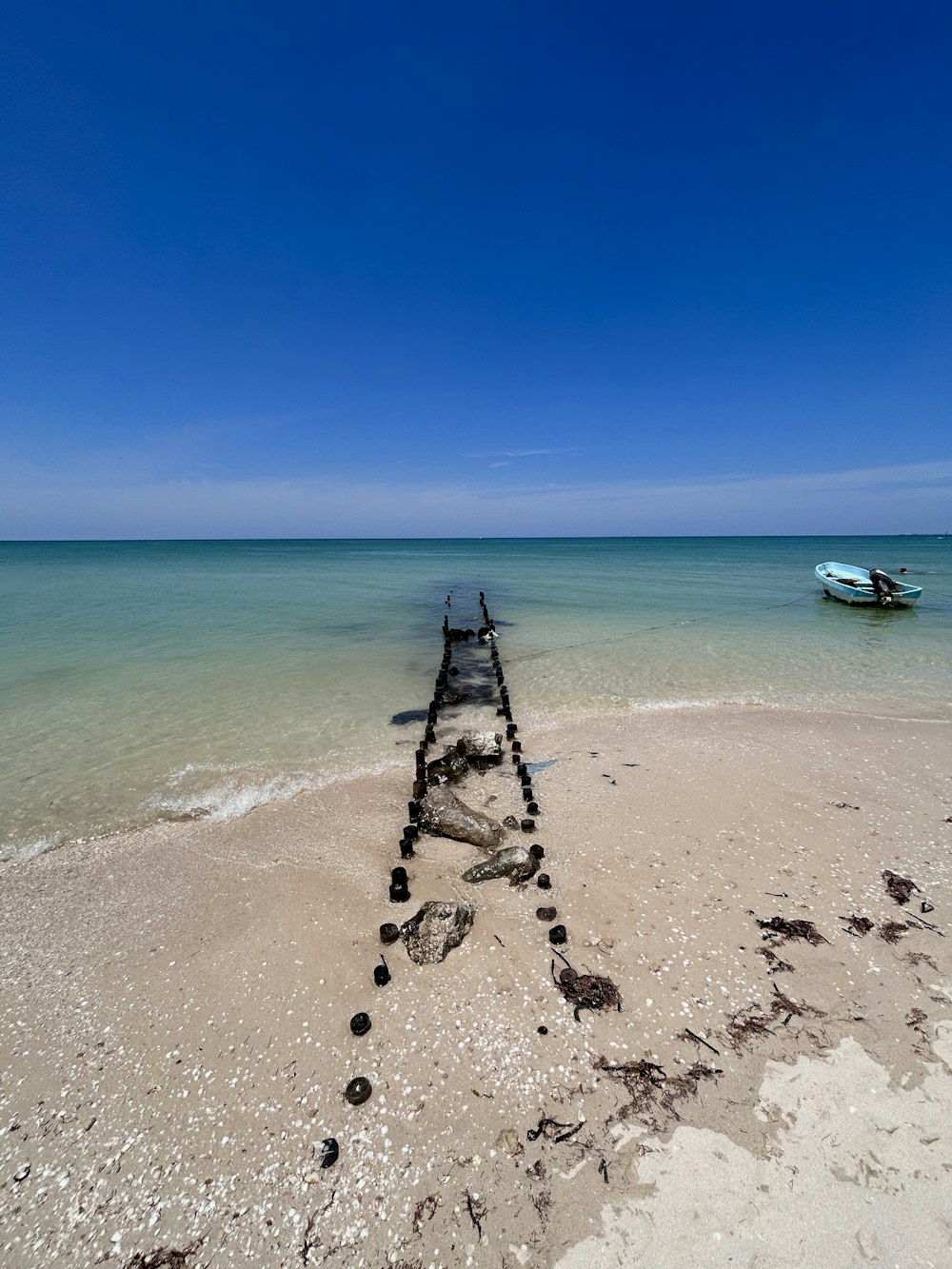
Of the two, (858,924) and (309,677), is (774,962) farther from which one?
(309,677)

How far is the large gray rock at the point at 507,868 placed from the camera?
537 centimetres

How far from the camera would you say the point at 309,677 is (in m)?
13.0

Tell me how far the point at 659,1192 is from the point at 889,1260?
110cm

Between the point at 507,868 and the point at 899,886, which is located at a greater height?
the point at 507,868

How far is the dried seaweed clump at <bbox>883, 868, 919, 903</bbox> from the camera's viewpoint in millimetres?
4941

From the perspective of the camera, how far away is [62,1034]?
388 centimetres

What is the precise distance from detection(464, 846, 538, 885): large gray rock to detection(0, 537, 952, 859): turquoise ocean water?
10.7 ft

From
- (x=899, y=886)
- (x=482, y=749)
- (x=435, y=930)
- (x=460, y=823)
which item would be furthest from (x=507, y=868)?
(x=899, y=886)

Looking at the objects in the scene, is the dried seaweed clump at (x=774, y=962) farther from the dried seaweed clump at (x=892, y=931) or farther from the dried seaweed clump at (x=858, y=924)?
the dried seaweed clump at (x=892, y=931)

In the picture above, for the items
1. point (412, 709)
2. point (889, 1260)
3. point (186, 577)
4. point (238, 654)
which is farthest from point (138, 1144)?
point (186, 577)

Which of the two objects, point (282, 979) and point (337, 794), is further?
point (337, 794)

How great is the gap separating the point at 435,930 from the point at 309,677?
956cm

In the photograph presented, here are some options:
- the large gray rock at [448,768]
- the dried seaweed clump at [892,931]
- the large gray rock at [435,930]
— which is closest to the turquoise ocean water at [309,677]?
the large gray rock at [448,768]

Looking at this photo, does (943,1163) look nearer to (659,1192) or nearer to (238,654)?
(659,1192)
